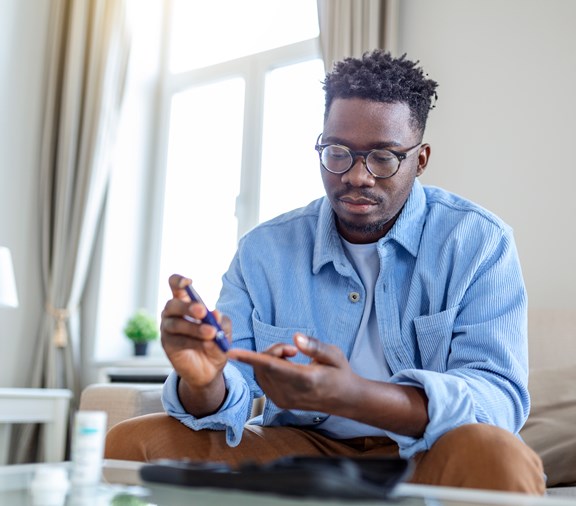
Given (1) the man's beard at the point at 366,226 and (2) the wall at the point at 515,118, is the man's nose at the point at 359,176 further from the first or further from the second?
(2) the wall at the point at 515,118

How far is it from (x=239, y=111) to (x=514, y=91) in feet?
5.02

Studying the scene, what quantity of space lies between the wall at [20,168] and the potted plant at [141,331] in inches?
20.4

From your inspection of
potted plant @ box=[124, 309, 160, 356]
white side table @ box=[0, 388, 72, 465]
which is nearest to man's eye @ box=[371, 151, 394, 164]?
white side table @ box=[0, 388, 72, 465]

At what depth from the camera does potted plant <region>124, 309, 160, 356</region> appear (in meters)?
3.57

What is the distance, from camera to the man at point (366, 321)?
3.55 feet

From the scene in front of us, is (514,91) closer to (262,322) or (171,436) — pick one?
(262,322)

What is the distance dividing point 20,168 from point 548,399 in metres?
2.85

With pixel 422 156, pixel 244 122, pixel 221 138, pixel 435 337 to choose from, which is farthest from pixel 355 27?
pixel 435 337

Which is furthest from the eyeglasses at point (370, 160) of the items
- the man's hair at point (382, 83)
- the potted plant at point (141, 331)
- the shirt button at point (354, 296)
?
the potted plant at point (141, 331)

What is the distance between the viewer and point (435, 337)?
1.35 meters

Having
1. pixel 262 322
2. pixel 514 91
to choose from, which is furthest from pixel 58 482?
pixel 514 91

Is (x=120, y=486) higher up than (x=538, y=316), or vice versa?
(x=538, y=316)

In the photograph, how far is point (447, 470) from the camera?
101 cm

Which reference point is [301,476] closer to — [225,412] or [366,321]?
[225,412]
